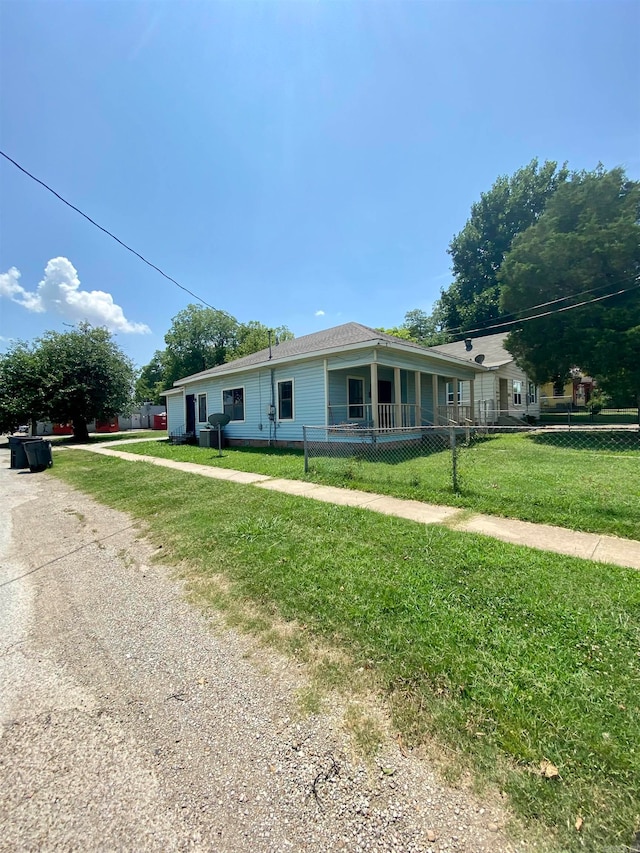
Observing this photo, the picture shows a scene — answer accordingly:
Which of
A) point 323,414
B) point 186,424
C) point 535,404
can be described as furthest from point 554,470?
point 535,404

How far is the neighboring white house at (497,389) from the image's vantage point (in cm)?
1980

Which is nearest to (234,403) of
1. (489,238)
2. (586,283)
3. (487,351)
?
(586,283)

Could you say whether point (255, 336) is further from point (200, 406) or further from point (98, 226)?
point (98, 226)

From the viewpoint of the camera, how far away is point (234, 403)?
15664mm

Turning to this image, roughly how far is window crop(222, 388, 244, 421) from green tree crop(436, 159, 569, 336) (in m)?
26.5

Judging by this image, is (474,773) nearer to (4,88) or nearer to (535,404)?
(4,88)

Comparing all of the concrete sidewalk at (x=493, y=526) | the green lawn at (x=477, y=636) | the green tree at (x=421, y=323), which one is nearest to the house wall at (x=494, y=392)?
the concrete sidewalk at (x=493, y=526)

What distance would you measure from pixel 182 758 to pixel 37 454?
44.9 feet

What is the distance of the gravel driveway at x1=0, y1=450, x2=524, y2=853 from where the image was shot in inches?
55.4

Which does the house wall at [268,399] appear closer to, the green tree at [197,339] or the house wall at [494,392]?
the house wall at [494,392]

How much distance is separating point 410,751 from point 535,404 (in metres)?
26.2

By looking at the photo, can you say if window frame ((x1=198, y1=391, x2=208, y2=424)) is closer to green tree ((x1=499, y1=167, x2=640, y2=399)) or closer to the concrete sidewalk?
the concrete sidewalk

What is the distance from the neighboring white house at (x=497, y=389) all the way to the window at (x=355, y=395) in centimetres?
709

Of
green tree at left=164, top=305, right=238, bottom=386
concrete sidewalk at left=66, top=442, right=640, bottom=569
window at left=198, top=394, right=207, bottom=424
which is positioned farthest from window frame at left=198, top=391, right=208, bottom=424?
green tree at left=164, top=305, right=238, bottom=386
